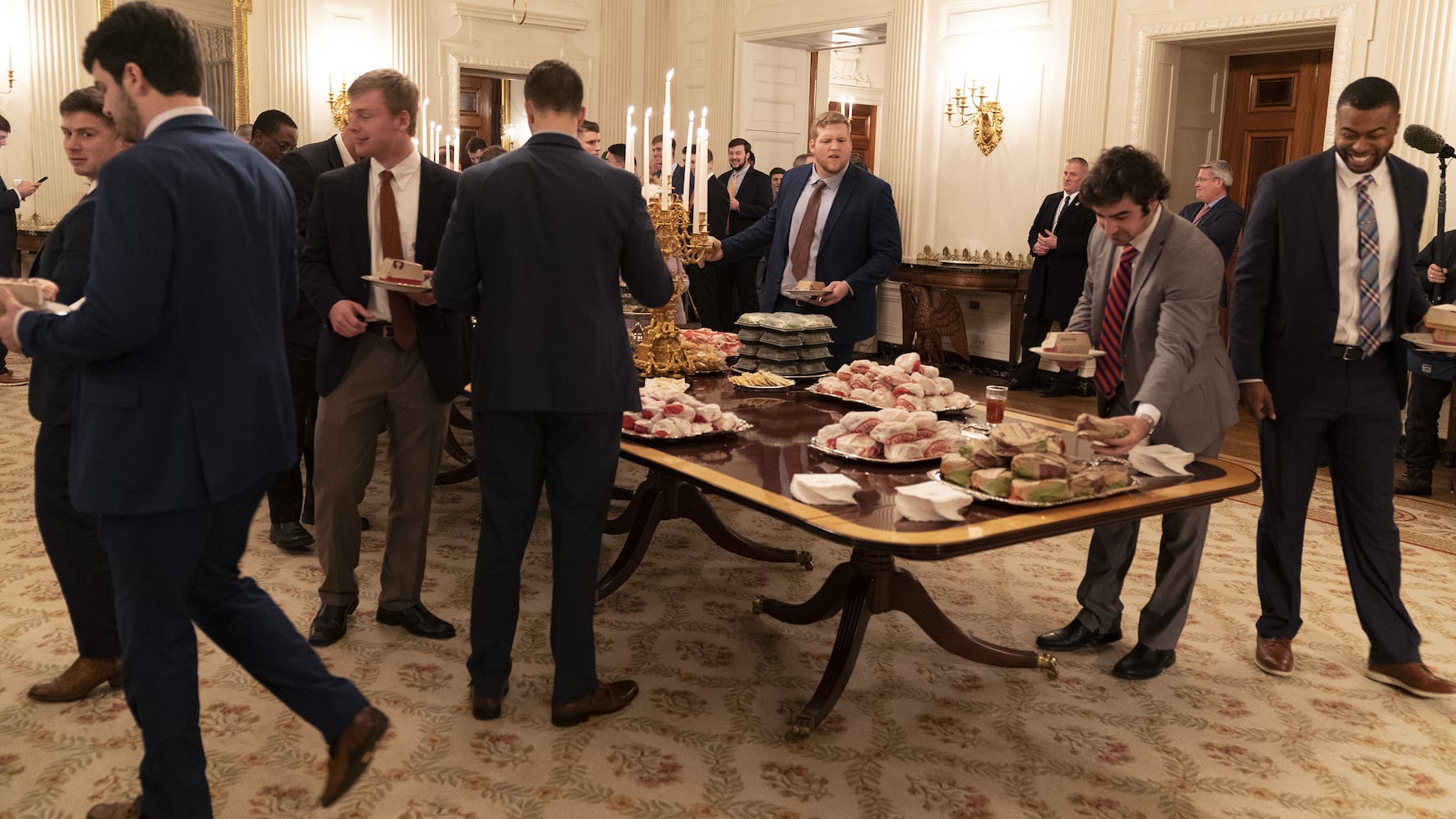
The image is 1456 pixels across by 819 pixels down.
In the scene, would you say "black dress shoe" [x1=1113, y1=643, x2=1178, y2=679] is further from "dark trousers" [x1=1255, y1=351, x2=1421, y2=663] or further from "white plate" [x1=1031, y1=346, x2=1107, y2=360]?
"white plate" [x1=1031, y1=346, x2=1107, y2=360]

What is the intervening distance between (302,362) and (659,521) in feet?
4.69

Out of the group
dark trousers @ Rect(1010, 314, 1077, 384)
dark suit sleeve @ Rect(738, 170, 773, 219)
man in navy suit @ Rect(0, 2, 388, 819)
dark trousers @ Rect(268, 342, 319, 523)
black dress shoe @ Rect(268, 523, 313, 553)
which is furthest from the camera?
dark suit sleeve @ Rect(738, 170, 773, 219)

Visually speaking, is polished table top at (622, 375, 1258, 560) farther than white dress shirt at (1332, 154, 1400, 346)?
No

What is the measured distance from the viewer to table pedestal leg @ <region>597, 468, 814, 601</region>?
4070mm

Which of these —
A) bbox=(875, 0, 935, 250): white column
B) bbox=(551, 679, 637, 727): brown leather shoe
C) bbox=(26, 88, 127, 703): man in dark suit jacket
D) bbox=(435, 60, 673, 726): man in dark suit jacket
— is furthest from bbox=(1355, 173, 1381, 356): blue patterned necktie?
bbox=(875, 0, 935, 250): white column

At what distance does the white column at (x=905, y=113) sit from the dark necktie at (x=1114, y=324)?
20.7 feet

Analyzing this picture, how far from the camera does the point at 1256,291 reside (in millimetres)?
3475

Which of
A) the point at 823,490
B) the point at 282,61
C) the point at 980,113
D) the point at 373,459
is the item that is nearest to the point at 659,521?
the point at 373,459

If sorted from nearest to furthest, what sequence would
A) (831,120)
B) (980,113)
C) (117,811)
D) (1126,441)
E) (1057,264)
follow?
(117,811) < (1126,441) < (831,120) < (1057,264) < (980,113)

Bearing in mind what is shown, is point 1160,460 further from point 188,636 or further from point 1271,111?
point 1271,111

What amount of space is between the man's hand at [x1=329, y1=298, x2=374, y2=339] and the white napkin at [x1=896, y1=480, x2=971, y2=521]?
1.67m

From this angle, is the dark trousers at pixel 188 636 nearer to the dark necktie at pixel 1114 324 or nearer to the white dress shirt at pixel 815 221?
the dark necktie at pixel 1114 324

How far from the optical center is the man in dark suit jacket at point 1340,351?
335 cm

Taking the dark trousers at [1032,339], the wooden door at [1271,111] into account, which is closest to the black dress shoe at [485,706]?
the dark trousers at [1032,339]
